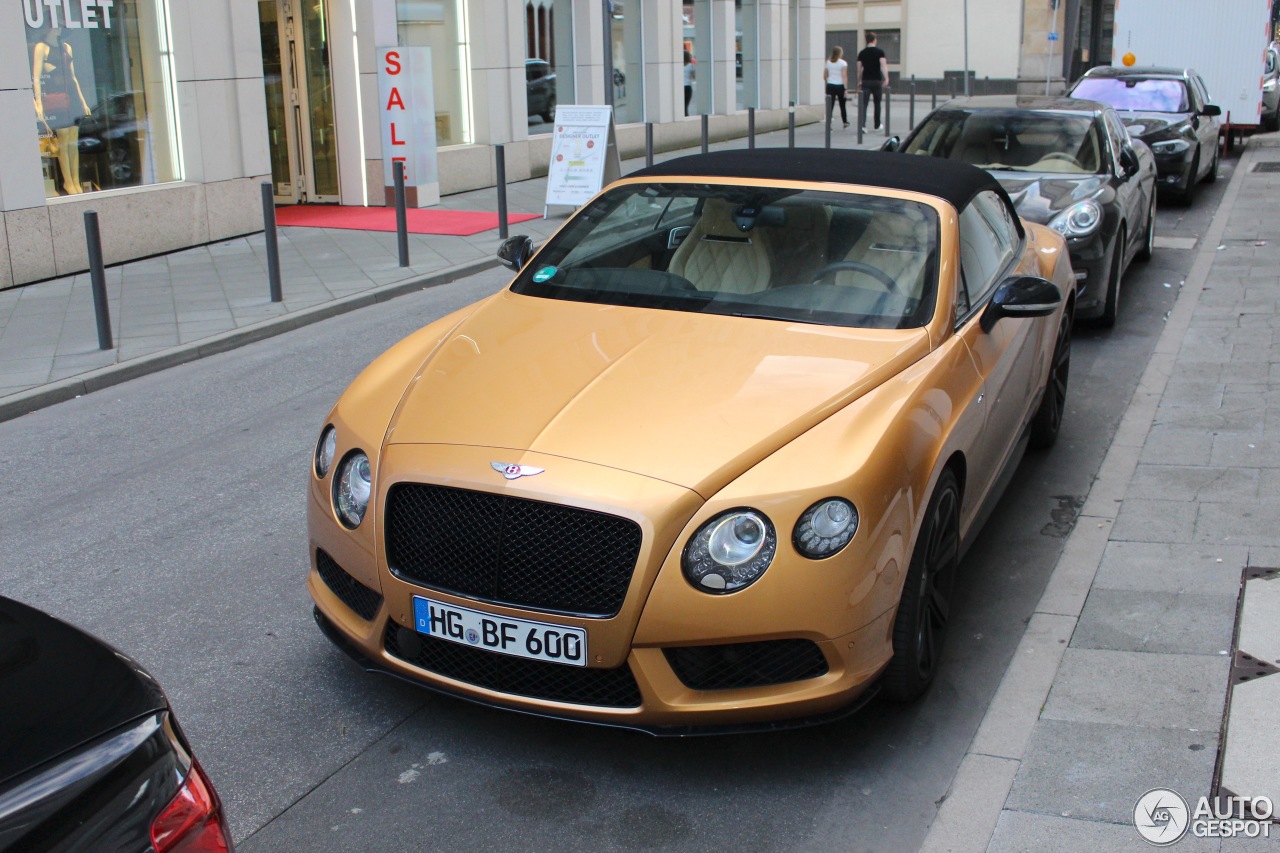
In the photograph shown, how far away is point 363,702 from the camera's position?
4.08 m

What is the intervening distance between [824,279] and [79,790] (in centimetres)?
330

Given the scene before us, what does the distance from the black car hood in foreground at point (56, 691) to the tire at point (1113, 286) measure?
787 cm

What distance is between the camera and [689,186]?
17.3 ft

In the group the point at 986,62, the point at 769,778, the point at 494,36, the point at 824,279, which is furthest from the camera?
the point at 986,62

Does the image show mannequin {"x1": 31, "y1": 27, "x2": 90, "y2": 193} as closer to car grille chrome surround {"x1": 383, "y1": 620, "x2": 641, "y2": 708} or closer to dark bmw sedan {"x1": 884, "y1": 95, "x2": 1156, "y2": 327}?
dark bmw sedan {"x1": 884, "y1": 95, "x2": 1156, "y2": 327}

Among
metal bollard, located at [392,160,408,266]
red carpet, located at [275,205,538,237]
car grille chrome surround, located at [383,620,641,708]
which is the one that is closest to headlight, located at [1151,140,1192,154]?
red carpet, located at [275,205,538,237]

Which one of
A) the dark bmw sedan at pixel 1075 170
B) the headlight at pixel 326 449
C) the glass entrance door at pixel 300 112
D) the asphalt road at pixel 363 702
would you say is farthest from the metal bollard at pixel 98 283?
the glass entrance door at pixel 300 112

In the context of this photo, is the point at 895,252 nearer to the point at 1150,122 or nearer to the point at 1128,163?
the point at 1128,163

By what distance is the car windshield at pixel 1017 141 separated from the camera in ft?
32.5

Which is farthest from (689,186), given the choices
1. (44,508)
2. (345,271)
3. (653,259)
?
(345,271)

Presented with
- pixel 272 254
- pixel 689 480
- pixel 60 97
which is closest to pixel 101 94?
pixel 60 97

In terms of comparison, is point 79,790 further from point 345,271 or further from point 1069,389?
point 345,271

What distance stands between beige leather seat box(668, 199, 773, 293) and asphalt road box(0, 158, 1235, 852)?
144 cm

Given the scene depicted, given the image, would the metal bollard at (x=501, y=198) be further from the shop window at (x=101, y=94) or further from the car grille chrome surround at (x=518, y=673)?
the car grille chrome surround at (x=518, y=673)
